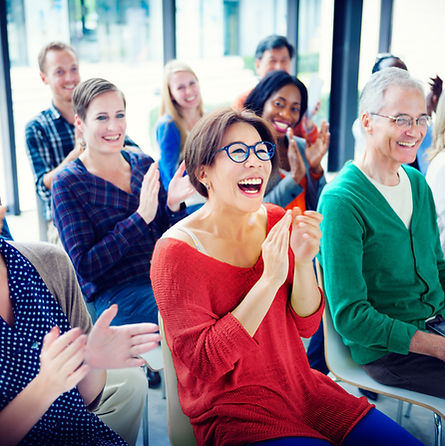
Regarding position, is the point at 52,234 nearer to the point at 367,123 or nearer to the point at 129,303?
the point at 129,303

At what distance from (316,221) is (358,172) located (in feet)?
1.54

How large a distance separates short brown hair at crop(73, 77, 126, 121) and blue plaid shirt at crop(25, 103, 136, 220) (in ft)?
2.32

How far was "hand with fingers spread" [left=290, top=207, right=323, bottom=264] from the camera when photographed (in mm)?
1432

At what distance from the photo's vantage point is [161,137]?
3.27 meters

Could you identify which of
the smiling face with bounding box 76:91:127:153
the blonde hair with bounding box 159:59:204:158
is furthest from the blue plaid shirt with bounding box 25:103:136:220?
the smiling face with bounding box 76:91:127:153

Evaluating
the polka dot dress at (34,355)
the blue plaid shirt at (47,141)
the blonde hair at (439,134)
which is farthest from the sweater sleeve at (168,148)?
the polka dot dress at (34,355)

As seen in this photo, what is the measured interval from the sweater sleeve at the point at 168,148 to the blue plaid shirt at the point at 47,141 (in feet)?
1.71

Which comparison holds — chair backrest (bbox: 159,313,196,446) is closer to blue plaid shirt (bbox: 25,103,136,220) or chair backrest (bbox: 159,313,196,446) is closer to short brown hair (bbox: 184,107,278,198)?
short brown hair (bbox: 184,107,278,198)

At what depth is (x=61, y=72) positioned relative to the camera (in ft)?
10.5

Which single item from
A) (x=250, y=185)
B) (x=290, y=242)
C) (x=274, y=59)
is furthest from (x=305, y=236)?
(x=274, y=59)

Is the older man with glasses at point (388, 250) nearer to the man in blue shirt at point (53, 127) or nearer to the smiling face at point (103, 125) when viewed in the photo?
the smiling face at point (103, 125)

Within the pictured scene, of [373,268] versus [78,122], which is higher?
[78,122]

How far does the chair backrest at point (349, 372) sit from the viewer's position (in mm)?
1683

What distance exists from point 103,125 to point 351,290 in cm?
125
